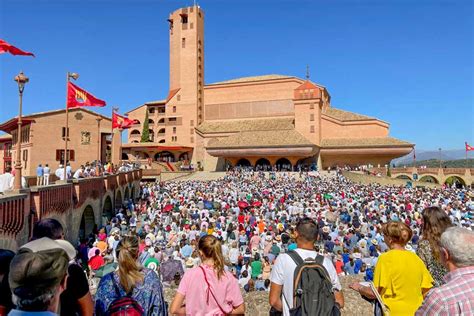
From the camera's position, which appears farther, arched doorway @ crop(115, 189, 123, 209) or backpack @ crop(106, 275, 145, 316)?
arched doorway @ crop(115, 189, 123, 209)

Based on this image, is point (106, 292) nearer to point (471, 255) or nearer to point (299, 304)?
point (299, 304)

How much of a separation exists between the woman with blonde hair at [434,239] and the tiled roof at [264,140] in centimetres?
4316

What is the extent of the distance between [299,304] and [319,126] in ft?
164

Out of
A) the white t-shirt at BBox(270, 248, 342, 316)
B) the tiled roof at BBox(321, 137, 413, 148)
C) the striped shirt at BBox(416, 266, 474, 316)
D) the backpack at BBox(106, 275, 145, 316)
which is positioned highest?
the tiled roof at BBox(321, 137, 413, 148)

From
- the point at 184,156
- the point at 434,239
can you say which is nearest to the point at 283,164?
the point at 184,156

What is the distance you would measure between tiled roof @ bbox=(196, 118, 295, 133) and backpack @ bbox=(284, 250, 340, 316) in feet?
167

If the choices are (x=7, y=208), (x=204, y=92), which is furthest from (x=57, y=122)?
(x=204, y=92)

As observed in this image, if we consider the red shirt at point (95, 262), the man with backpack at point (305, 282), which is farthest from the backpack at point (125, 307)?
the red shirt at point (95, 262)

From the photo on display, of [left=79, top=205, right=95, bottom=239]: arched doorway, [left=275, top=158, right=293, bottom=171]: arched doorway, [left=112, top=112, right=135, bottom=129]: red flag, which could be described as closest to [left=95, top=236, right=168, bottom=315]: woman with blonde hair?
[left=79, top=205, right=95, bottom=239]: arched doorway

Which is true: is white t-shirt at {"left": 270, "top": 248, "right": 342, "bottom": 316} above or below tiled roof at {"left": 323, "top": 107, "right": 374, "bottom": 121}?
below

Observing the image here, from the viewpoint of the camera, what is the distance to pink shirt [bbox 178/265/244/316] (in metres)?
3.02

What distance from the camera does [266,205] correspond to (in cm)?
1948

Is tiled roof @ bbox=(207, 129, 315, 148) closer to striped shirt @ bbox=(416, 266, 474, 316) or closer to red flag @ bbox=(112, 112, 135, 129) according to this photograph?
red flag @ bbox=(112, 112, 135, 129)

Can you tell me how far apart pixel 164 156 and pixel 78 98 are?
1796 inches
